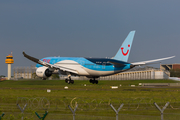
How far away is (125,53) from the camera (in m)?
58.3

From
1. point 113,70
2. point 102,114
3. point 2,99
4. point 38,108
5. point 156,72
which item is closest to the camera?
point 102,114

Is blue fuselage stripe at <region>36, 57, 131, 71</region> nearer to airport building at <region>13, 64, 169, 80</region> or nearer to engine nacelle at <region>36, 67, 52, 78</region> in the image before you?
engine nacelle at <region>36, 67, 52, 78</region>

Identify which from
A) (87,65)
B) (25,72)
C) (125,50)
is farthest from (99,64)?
(25,72)

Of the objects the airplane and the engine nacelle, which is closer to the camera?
the airplane

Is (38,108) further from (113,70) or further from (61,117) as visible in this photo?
(113,70)

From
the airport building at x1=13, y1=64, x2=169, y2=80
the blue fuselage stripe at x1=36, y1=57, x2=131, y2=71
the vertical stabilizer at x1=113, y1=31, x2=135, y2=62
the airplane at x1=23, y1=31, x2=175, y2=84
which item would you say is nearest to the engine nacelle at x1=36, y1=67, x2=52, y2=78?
the airplane at x1=23, y1=31, x2=175, y2=84

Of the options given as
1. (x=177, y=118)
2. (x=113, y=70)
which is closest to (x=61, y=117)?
(x=177, y=118)

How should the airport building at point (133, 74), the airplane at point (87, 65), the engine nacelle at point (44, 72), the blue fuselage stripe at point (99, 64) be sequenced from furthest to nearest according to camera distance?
the airport building at point (133, 74) < the engine nacelle at point (44, 72) < the airplane at point (87, 65) < the blue fuselage stripe at point (99, 64)

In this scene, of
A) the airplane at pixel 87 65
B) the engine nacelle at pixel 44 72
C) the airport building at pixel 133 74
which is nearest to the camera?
the airplane at pixel 87 65

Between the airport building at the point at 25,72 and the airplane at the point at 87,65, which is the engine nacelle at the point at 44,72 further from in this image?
the airport building at the point at 25,72

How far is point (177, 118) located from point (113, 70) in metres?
37.8

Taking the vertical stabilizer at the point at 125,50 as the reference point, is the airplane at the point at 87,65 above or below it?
below

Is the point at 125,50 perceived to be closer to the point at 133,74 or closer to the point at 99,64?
the point at 99,64

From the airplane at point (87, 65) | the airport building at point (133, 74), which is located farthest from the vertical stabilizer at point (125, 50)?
the airport building at point (133, 74)
